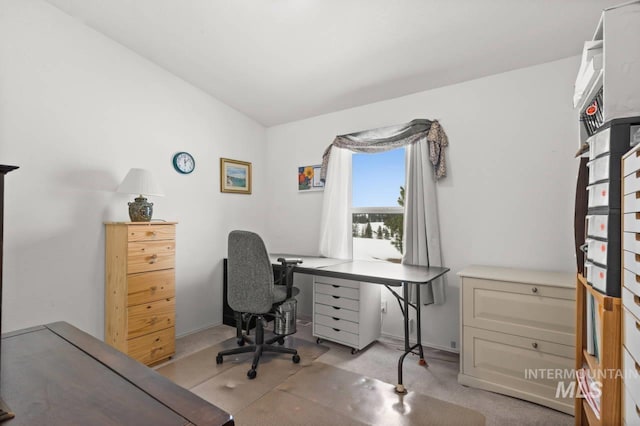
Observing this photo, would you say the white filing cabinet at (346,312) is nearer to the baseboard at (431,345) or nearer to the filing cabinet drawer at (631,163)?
the baseboard at (431,345)

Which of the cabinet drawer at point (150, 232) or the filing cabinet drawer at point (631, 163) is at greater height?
the filing cabinet drawer at point (631, 163)

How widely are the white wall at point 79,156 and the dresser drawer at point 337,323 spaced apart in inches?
52.1

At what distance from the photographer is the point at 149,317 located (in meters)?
2.57

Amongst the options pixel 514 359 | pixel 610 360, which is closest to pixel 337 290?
pixel 514 359

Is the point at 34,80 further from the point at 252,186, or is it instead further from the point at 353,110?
the point at 353,110

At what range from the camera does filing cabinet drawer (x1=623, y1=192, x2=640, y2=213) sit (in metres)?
0.93

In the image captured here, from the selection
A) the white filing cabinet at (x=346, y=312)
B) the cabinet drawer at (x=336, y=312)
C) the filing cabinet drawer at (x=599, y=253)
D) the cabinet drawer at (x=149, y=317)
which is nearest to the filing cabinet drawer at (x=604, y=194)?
the filing cabinet drawer at (x=599, y=253)

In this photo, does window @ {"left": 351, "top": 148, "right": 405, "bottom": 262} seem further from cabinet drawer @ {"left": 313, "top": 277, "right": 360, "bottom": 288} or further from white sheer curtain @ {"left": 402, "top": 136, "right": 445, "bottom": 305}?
cabinet drawer @ {"left": 313, "top": 277, "right": 360, "bottom": 288}

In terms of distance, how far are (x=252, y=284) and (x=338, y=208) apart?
143 centimetres

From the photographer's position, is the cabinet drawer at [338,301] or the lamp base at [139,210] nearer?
the lamp base at [139,210]

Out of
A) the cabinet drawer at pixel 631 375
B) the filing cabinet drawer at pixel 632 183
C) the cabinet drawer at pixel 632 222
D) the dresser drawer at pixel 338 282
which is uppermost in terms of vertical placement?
the filing cabinet drawer at pixel 632 183

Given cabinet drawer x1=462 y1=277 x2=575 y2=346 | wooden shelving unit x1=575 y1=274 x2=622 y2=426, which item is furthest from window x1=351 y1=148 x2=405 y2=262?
wooden shelving unit x1=575 y1=274 x2=622 y2=426

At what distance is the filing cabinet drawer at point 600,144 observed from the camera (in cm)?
114

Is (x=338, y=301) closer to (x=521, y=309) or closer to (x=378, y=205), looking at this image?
(x=378, y=205)
